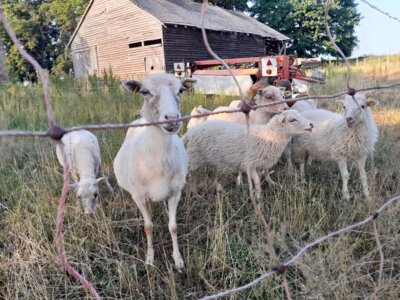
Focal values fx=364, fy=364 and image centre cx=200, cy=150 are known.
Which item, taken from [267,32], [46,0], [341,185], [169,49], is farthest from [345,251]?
[46,0]

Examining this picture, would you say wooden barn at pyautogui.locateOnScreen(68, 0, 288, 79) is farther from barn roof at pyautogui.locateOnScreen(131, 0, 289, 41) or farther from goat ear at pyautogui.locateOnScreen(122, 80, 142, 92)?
goat ear at pyautogui.locateOnScreen(122, 80, 142, 92)

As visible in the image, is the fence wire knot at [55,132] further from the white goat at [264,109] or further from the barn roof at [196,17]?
the barn roof at [196,17]

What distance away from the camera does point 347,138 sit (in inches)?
148

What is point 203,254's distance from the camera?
2.61 meters

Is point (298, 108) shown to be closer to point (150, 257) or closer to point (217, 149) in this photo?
point (217, 149)

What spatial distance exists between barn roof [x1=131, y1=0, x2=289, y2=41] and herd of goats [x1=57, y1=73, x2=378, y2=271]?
17883 millimetres

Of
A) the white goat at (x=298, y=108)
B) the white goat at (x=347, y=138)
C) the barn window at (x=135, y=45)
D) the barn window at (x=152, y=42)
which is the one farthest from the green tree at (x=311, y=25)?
the white goat at (x=347, y=138)

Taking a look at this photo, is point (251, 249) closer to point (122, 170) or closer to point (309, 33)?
point (122, 170)

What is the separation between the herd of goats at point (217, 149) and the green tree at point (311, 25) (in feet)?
104

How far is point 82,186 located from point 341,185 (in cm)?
264

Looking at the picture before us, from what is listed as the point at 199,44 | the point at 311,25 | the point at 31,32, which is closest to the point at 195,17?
the point at 199,44

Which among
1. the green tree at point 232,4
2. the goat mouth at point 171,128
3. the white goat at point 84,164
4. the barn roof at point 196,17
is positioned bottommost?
the white goat at point 84,164

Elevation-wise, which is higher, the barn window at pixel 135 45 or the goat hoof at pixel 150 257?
the barn window at pixel 135 45

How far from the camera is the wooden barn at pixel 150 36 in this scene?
22.0 metres
